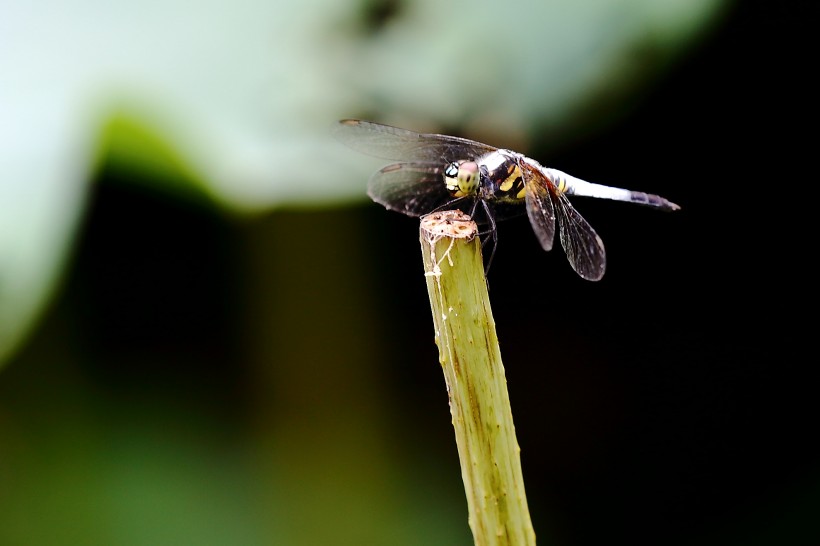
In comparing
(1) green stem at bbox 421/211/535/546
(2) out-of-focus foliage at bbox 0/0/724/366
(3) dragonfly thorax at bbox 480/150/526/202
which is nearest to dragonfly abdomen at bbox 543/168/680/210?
(3) dragonfly thorax at bbox 480/150/526/202

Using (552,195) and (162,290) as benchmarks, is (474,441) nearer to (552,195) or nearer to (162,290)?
(552,195)

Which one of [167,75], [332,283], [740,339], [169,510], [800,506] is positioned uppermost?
[167,75]

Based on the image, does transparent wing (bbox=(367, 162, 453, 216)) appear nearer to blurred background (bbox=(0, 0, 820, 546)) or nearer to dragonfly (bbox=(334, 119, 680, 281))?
dragonfly (bbox=(334, 119, 680, 281))

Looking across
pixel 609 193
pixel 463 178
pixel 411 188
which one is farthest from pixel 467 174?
pixel 609 193

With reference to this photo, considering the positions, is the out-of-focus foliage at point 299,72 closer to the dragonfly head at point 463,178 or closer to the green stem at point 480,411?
the dragonfly head at point 463,178

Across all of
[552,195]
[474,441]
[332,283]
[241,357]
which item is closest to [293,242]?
[332,283]

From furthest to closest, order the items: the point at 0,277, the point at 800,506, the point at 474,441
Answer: the point at 800,506, the point at 0,277, the point at 474,441

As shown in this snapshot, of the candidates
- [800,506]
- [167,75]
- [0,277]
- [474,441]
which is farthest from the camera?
[800,506]
